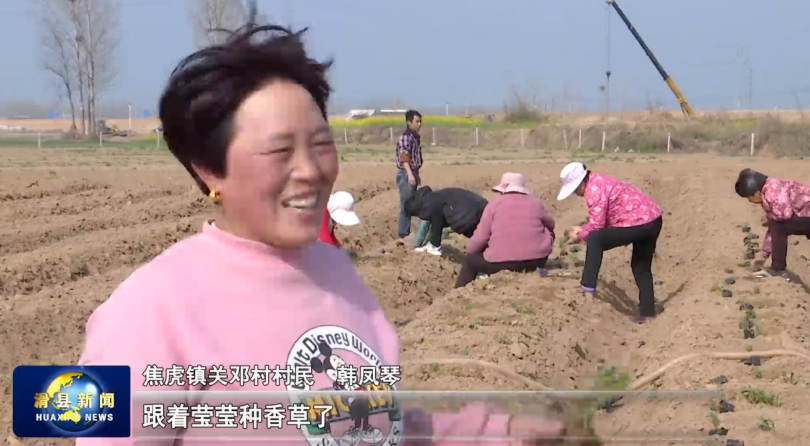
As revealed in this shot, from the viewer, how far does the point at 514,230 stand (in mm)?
8805

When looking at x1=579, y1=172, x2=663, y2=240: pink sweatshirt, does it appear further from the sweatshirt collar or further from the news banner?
the sweatshirt collar

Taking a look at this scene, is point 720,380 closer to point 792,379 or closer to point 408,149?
point 792,379

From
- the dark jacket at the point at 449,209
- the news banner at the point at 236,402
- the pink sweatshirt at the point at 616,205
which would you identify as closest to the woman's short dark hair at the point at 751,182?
the pink sweatshirt at the point at 616,205

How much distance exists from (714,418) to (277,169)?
4.31 m

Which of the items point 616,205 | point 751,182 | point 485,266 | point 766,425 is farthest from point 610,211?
point 766,425

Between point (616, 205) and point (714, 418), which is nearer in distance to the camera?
point (714, 418)

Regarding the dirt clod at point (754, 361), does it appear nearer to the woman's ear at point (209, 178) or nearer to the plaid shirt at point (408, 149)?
the woman's ear at point (209, 178)

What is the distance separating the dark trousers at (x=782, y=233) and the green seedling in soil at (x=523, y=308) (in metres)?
2.69

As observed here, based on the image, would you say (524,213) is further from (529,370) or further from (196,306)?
(196,306)

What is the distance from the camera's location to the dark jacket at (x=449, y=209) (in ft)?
33.5

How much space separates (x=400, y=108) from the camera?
73750 mm

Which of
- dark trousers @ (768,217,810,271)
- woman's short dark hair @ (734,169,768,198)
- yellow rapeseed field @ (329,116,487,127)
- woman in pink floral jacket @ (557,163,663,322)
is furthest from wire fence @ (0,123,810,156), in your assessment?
woman in pink floral jacket @ (557,163,663,322)

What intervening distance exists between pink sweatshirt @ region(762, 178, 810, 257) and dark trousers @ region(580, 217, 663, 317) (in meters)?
1.35

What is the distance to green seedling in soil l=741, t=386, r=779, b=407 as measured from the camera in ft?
18.9
